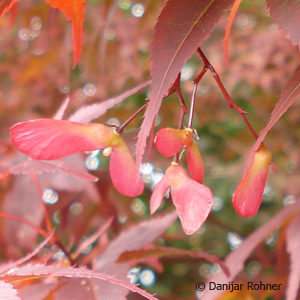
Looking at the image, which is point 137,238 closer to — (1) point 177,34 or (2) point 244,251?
(2) point 244,251

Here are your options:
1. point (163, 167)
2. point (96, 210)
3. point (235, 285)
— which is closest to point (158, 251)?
point (235, 285)

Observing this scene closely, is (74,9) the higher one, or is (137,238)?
(74,9)

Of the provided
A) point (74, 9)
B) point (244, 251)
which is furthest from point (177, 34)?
point (244, 251)

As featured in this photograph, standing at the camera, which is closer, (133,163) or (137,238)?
(133,163)

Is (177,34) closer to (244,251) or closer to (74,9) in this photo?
(74,9)

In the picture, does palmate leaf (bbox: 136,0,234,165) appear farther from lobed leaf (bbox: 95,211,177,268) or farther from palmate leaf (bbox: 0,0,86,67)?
lobed leaf (bbox: 95,211,177,268)

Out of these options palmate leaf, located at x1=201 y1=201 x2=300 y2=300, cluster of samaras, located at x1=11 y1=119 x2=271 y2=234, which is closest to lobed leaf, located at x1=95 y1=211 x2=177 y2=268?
palmate leaf, located at x1=201 y1=201 x2=300 y2=300

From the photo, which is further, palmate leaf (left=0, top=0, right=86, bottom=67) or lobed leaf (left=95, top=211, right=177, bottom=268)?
lobed leaf (left=95, top=211, right=177, bottom=268)

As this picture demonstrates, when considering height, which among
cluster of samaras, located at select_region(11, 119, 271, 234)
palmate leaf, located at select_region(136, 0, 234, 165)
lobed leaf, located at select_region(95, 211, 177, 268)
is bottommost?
lobed leaf, located at select_region(95, 211, 177, 268)

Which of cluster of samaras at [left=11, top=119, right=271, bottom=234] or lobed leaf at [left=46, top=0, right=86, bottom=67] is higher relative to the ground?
lobed leaf at [left=46, top=0, right=86, bottom=67]

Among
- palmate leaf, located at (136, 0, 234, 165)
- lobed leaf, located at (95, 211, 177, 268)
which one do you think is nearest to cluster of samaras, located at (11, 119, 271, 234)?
palmate leaf, located at (136, 0, 234, 165)
